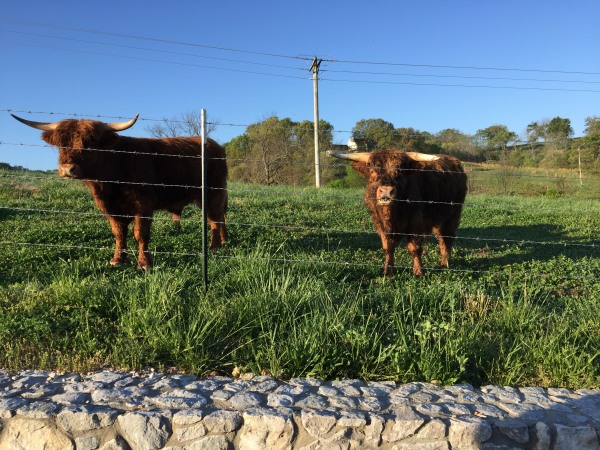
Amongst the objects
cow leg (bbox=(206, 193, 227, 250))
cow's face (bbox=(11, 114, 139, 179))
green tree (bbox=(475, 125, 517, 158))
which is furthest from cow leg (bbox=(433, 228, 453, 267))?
green tree (bbox=(475, 125, 517, 158))

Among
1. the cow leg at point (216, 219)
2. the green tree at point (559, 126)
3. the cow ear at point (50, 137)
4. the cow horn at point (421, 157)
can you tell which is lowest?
the cow leg at point (216, 219)

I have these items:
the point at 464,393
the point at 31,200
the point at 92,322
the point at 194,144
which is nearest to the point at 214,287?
the point at 92,322

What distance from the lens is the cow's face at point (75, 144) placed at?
6.03m

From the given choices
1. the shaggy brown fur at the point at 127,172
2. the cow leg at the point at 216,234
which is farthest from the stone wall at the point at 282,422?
the cow leg at the point at 216,234

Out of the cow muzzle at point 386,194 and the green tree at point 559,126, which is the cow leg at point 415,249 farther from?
the green tree at point 559,126

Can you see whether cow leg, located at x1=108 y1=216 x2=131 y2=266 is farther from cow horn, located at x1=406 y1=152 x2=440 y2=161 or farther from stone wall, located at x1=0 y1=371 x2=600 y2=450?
cow horn, located at x1=406 y1=152 x2=440 y2=161

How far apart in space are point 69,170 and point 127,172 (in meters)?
0.84

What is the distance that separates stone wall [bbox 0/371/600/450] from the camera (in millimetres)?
2914

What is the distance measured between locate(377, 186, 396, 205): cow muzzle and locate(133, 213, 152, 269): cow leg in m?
3.12

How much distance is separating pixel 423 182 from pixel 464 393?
15.0 feet

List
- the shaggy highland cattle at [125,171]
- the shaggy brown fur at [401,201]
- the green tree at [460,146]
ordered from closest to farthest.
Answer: the shaggy highland cattle at [125,171] < the shaggy brown fur at [401,201] < the green tree at [460,146]

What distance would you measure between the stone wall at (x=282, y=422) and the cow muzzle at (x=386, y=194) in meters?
3.48

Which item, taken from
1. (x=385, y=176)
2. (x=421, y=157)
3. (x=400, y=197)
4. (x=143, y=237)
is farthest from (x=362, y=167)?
(x=143, y=237)

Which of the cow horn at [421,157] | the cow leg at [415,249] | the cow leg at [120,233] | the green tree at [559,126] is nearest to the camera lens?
the cow leg at [120,233]
